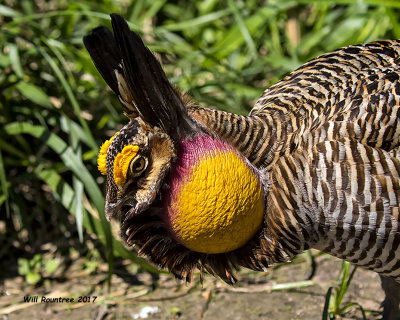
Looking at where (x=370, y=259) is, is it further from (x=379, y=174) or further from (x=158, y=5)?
(x=158, y=5)

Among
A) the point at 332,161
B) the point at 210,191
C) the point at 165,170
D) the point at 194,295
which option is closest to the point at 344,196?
the point at 332,161

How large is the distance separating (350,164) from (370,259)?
390 mm

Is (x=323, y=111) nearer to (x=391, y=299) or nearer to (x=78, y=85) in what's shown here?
(x=391, y=299)

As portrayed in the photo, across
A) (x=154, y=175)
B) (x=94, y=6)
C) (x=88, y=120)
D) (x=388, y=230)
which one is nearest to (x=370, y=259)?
(x=388, y=230)

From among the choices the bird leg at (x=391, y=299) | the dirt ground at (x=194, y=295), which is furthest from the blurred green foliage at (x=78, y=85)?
the bird leg at (x=391, y=299)

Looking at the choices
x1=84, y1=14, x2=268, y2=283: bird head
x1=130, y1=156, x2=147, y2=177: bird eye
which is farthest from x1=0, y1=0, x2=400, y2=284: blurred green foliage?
x1=130, y1=156, x2=147, y2=177: bird eye

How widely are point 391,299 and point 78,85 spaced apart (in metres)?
2.21

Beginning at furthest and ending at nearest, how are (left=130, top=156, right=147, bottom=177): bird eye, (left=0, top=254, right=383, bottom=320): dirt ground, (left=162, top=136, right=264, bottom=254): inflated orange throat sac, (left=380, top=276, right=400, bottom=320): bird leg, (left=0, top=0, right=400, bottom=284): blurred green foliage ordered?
(left=0, top=0, right=400, bottom=284): blurred green foliage → (left=0, top=254, right=383, bottom=320): dirt ground → (left=380, top=276, right=400, bottom=320): bird leg → (left=162, top=136, right=264, bottom=254): inflated orange throat sac → (left=130, top=156, right=147, bottom=177): bird eye

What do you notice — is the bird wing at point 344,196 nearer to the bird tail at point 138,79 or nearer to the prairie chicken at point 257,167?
the prairie chicken at point 257,167

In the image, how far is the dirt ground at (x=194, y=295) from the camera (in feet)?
10.2

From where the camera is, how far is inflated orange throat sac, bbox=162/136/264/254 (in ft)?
7.42

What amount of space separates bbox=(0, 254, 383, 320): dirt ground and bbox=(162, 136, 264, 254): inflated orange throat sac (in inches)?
35.7

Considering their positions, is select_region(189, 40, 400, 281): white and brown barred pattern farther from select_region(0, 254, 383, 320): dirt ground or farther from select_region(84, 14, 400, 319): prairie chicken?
select_region(0, 254, 383, 320): dirt ground

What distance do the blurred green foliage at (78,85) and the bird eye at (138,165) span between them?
87 cm
